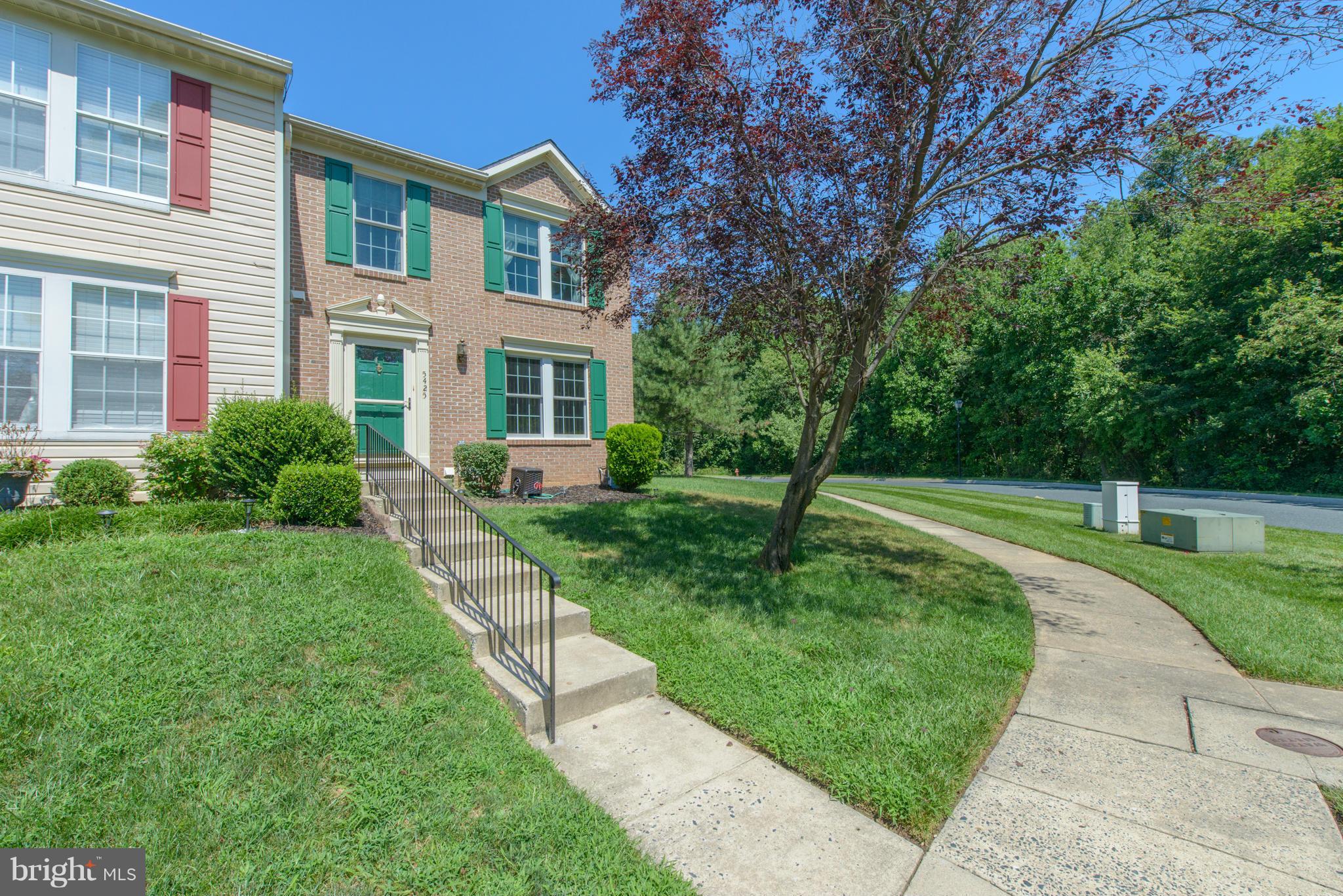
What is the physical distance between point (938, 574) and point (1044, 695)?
2.89 meters

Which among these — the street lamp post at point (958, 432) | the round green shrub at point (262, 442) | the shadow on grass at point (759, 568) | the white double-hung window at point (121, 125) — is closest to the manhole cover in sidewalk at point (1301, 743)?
the shadow on grass at point (759, 568)

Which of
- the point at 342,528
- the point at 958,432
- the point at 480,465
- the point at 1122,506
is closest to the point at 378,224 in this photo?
the point at 480,465

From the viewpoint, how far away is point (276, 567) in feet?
14.3

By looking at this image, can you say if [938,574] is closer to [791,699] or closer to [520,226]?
[791,699]

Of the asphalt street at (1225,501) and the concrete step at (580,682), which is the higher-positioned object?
the asphalt street at (1225,501)

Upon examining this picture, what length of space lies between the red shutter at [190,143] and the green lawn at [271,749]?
17.1 ft

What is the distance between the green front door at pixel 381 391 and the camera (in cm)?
894

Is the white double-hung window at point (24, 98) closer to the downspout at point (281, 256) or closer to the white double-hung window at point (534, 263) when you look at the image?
the downspout at point (281, 256)

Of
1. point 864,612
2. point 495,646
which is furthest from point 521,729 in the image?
point 864,612

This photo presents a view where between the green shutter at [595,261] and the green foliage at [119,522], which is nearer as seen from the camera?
the green foliage at [119,522]

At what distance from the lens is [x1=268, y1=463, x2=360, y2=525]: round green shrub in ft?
19.3

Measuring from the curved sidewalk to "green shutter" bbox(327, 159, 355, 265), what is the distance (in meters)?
9.83

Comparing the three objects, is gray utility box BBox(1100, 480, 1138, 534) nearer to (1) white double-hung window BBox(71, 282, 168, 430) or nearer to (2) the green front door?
(2) the green front door

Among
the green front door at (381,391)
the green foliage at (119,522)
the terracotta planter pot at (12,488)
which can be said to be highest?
the green front door at (381,391)
